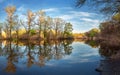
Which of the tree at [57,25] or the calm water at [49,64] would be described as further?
the tree at [57,25]

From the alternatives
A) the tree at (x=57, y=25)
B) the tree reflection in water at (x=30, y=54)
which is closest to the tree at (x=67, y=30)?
the tree at (x=57, y=25)

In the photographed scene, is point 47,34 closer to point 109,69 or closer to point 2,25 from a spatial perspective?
point 2,25

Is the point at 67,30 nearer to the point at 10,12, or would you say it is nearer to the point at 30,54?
the point at 10,12

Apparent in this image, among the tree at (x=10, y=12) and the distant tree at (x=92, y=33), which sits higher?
the tree at (x=10, y=12)

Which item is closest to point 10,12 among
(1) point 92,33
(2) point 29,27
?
(2) point 29,27

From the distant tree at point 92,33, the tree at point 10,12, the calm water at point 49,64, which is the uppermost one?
the tree at point 10,12

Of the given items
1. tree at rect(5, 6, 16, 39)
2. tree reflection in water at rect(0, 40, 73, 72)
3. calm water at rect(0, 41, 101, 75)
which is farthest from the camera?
tree at rect(5, 6, 16, 39)

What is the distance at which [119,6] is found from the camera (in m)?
14.5

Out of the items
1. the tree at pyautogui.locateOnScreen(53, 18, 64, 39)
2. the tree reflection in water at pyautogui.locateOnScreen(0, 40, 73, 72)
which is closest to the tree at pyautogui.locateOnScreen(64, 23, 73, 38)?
the tree at pyautogui.locateOnScreen(53, 18, 64, 39)

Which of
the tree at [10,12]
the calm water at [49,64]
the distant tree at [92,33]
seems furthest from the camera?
the distant tree at [92,33]

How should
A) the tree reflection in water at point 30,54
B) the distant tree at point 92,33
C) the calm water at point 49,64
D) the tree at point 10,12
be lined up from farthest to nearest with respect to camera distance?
1. the distant tree at point 92,33
2. the tree at point 10,12
3. the tree reflection in water at point 30,54
4. the calm water at point 49,64

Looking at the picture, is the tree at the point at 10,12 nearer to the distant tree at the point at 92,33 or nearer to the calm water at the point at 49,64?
the calm water at the point at 49,64

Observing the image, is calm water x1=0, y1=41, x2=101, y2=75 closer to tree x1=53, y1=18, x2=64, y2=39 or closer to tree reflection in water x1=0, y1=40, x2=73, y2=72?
tree reflection in water x1=0, y1=40, x2=73, y2=72

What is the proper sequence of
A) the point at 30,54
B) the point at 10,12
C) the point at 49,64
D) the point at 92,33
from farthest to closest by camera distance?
the point at 92,33 → the point at 10,12 → the point at 30,54 → the point at 49,64
